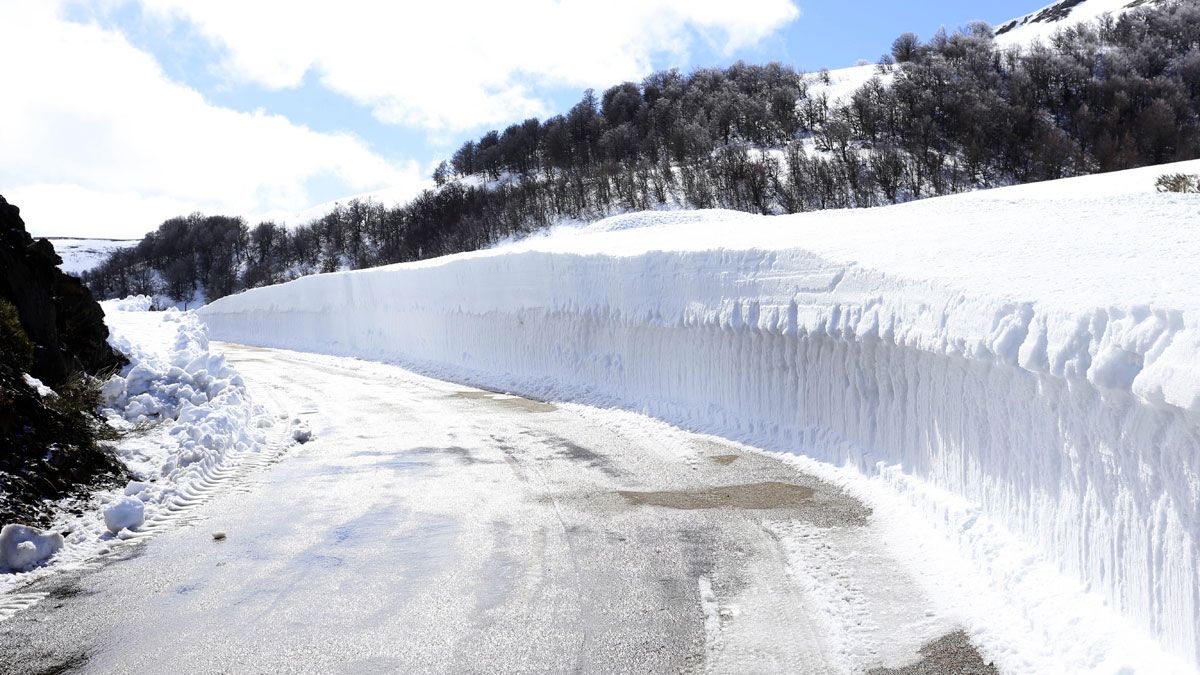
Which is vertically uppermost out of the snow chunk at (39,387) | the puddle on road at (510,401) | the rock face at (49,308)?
the rock face at (49,308)

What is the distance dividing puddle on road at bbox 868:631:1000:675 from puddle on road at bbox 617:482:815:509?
9.31 feet

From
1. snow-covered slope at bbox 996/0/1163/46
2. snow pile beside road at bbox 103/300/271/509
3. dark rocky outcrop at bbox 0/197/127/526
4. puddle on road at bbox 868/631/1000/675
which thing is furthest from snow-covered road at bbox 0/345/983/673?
snow-covered slope at bbox 996/0/1163/46

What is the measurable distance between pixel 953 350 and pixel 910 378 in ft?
4.06

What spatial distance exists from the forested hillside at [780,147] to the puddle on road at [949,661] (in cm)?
6475

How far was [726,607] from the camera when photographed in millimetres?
5262

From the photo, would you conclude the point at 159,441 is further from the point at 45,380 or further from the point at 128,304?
the point at 128,304

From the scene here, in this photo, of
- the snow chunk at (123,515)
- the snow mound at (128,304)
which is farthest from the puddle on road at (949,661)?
the snow mound at (128,304)

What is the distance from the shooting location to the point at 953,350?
6.62 m

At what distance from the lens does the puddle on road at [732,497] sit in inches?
301

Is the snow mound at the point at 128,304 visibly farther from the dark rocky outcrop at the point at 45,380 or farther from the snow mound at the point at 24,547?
the snow mound at the point at 24,547

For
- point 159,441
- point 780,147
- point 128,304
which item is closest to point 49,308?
point 159,441

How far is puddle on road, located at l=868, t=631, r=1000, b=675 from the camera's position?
4426mm

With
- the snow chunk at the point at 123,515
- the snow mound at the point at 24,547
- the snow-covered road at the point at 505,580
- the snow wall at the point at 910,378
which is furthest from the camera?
the snow chunk at the point at 123,515

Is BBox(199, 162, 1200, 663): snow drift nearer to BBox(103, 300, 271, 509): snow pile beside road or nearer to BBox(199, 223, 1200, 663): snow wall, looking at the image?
BBox(199, 223, 1200, 663): snow wall
